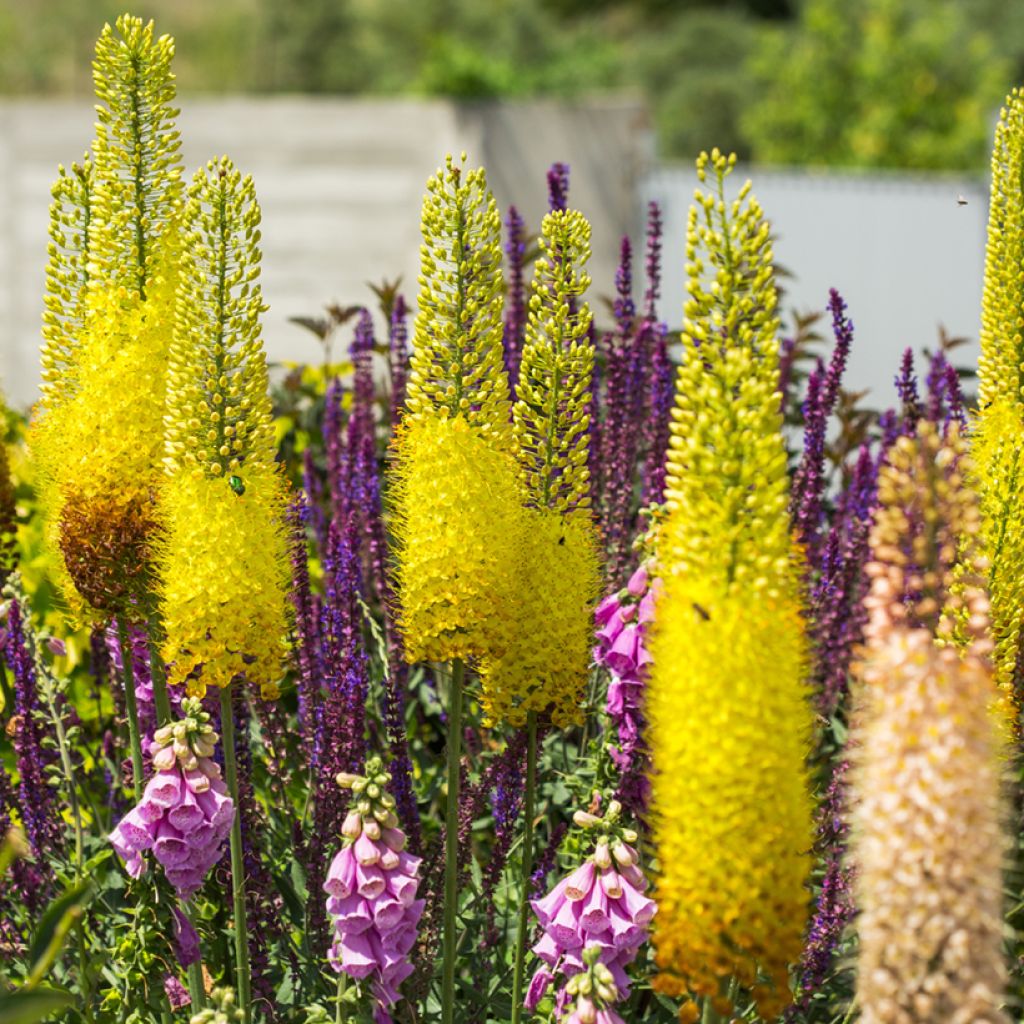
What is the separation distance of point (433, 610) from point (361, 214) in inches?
597

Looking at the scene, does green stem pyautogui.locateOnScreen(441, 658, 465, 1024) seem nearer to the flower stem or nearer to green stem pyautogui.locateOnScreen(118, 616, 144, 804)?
the flower stem

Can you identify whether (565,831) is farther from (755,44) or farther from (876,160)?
(755,44)

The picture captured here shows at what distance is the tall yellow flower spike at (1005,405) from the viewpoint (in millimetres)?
2531

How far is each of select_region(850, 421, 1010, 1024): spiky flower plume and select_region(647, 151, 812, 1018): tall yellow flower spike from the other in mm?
123

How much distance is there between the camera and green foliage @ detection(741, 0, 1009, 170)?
2298cm

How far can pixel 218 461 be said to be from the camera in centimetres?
242

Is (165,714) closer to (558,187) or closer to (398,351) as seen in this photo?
(558,187)

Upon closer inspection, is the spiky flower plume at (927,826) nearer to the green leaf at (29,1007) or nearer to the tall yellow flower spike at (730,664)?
the tall yellow flower spike at (730,664)

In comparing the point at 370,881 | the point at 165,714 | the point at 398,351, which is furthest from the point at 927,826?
the point at 398,351

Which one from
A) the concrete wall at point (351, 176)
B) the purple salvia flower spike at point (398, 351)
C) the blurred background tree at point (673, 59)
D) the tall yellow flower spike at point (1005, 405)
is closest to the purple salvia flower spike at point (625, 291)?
the purple salvia flower spike at point (398, 351)

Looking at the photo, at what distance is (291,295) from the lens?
17.3 metres

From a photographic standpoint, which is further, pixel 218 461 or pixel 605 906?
pixel 218 461

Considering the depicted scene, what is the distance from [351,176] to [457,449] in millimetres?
15171

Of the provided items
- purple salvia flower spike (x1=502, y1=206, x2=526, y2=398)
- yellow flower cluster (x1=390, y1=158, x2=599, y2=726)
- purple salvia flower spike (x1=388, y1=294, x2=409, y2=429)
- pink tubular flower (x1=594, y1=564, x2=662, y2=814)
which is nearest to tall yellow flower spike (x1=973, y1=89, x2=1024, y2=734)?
pink tubular flower (x1=594, y1=564, x2=662, y2=814)
